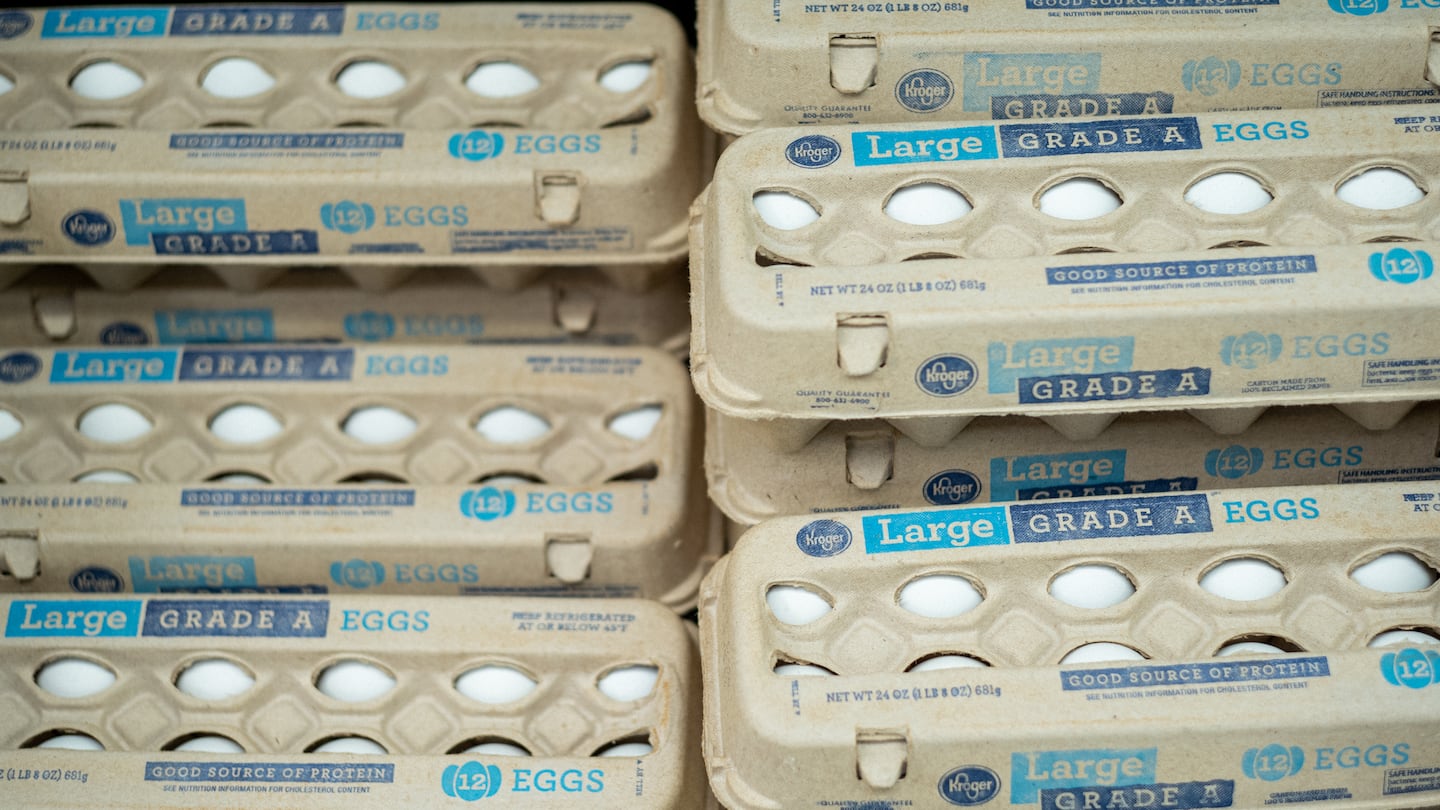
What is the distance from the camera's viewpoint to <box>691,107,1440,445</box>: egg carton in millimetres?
1950

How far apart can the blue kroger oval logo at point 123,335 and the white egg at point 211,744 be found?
82 cm

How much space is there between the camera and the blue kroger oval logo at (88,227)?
243 centimetres

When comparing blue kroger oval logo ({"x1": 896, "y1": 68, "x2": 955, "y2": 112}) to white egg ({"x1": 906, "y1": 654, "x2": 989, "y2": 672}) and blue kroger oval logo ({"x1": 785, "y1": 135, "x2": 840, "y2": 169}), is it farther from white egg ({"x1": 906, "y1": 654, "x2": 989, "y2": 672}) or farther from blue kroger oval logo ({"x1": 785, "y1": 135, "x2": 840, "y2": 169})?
white egg ({"x1": 906, "y1": 654, "x2": 989, "y2": 672})

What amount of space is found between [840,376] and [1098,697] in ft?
1.64

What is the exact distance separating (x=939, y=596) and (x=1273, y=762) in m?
0.45

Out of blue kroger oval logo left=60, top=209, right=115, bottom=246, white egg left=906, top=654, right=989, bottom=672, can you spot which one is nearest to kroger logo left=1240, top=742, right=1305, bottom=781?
white egg left=906, top=654, right=989, bottom=672

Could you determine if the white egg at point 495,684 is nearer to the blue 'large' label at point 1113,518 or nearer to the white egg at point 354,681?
the white egg at point 354,681

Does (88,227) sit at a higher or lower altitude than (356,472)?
higher

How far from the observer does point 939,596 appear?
2037 millimetres

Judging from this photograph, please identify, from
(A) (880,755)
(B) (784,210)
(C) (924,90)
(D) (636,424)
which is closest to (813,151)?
(B) (784,210)

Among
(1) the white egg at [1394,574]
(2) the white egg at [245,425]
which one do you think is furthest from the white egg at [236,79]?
(1) the white egg at [1394,574]

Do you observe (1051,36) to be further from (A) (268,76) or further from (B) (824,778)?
(A) (268,76)

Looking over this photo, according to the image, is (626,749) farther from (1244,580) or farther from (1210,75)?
(1210,75)

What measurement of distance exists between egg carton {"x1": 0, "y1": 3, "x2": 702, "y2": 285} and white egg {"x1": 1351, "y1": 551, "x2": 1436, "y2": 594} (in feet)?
3.68
